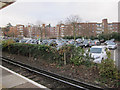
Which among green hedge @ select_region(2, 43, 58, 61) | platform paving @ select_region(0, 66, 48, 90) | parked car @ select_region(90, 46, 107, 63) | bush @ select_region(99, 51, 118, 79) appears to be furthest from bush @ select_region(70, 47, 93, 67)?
platform paving @ select_region(0, 66, 48, 90)

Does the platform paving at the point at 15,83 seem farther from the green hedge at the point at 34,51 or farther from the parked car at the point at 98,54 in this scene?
the parked car at the point at 98,54

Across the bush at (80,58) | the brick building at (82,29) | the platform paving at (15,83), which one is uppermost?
the brick building at (82,29)

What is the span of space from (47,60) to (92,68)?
3.86 m

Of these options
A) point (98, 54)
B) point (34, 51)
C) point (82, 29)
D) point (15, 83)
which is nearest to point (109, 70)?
point (98, 54)

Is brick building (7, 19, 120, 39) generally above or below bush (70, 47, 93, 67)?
above

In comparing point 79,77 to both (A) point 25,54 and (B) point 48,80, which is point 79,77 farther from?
(A) point 25,54

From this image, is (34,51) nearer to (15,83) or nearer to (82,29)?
(15,83)

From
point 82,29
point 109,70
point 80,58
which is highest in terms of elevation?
point 82,29

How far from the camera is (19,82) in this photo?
166 inches

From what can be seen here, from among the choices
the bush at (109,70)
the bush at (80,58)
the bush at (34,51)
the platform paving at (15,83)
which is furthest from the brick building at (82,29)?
the platform paving at (15,83)

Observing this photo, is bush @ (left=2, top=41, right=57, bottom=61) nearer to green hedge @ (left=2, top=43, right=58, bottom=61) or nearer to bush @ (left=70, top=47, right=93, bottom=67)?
green hedge @ (left=2, top=43, right=58, bottom=61)

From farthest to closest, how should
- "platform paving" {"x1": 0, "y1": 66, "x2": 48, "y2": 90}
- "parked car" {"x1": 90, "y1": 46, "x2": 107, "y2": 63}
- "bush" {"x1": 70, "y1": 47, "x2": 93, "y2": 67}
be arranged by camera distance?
"parked car" {"x1": 90, "y1": 46, "x2": 107, "y2": 63}
"bush" {"x1": 70, "y1": 47, "x2": 93, "y2": 67}
"platform paving" {"x1": 0, "y1": 66, "x2": 48, "y2": 90}

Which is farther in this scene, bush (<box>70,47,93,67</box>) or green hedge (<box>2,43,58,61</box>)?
green hedge (<box>2,43,58,61</box>)

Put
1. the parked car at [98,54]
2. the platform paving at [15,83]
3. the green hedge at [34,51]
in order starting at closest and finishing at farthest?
the platform paving at [15,83]
the parked car at [98,54]
the green hedge at [34,51]
